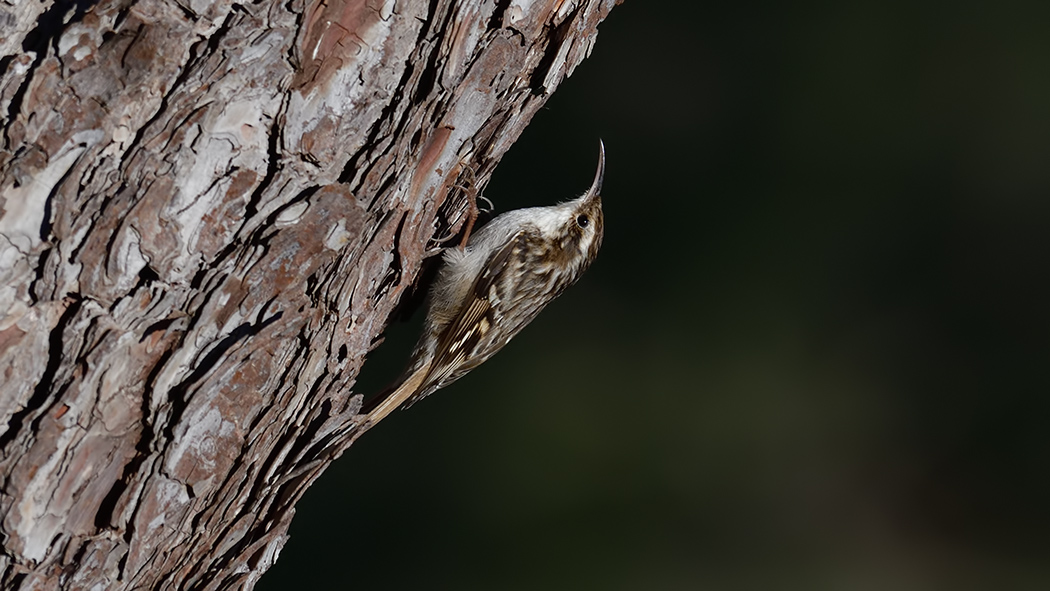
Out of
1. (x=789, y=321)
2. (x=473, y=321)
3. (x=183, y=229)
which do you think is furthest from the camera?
(x=789, y=321)

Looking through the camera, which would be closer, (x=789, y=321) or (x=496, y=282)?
(x=496, y=282)

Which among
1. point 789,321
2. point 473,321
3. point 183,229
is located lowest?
point 789,321

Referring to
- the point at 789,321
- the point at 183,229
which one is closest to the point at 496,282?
the point at 183,229

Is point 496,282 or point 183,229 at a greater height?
point 183,229

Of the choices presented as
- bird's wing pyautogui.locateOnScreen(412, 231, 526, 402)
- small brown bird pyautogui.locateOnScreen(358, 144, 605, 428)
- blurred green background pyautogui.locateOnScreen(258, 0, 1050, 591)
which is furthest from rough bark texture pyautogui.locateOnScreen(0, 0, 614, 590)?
blurred green background pyautogui.locateOnScreen(258, 0, 1050, 591)

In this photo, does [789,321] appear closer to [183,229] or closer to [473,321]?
[473,321]

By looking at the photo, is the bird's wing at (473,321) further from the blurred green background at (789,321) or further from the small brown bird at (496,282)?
the blurred green background at (789,321)

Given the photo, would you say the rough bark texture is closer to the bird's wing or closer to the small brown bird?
the small brown bird
